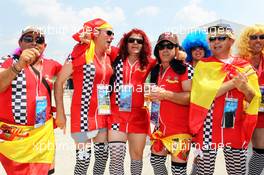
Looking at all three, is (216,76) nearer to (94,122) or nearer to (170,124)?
(170,124)

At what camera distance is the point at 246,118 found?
13.6 ft

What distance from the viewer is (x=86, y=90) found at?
4.61 metres

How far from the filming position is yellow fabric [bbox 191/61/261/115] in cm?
402

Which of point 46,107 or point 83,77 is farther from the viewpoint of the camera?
point 83,77

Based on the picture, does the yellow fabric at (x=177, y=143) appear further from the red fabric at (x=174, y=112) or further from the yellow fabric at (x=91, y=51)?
the yellow fabric at (x=91, y=51)

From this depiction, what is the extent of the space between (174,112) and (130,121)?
625 mm

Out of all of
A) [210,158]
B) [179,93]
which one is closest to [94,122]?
[179,93]

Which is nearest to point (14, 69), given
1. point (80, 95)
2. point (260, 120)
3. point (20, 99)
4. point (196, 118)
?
point (20, 99)

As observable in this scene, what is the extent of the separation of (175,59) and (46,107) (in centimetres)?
162

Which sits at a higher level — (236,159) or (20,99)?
(20,99)

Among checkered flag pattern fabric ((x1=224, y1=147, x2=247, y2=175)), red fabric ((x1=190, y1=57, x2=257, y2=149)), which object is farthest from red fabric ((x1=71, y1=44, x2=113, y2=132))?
checkered flag pattern fabric ((x1=224, y1=147, x2=247, y2=175))

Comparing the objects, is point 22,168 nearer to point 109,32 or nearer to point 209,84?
point 109,32

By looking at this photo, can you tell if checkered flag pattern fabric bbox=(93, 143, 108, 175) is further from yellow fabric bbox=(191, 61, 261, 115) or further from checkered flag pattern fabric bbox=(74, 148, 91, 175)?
yellow fabric bbox=(191, 61, 261, 115)

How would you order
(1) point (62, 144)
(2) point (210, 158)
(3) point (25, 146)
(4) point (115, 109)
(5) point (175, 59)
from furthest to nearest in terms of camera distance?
1. (1) point (62, 144)
2. (4) point (115, 109)
3. (5) point (175, 59)
4. (2) point (210, 158)
5. (3) point (25, 146)
